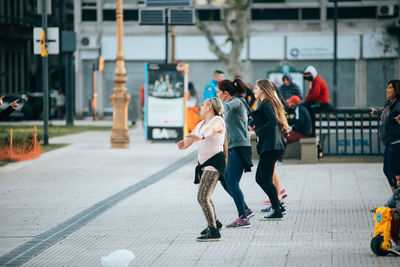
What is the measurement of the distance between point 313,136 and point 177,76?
6530mm

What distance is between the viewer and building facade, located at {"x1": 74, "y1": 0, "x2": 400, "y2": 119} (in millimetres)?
38812

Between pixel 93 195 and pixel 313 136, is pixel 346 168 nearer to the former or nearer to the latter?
pixel 313 136

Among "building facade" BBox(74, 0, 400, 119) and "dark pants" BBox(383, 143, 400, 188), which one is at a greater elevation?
"building facade" BBox(74, 0, 400, 119)

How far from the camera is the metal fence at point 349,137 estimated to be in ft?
54.9

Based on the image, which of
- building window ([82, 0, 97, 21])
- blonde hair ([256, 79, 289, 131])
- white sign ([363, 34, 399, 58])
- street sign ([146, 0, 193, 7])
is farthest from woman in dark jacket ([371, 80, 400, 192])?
building window ([82, 0, 97, 21])

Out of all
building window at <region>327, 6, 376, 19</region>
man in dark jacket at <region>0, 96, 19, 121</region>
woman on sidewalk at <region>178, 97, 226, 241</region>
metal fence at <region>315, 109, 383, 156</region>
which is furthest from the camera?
building window at <region>327, 6, 376, 19</region>

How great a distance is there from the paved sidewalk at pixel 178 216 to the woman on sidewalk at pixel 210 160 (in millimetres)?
222

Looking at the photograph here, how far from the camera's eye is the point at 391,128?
33.4 ft

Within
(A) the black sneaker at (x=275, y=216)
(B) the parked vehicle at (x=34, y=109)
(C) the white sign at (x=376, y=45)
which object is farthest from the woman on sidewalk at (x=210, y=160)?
(C) the white sign at (x=376, y=45)

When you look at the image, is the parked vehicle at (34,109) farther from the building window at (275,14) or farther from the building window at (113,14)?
the building window at (275,14)

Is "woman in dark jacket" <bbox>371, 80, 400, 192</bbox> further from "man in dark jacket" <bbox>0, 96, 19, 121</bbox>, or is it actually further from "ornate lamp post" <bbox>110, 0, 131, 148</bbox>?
"ornate lamp post" <bbox>110, 0, 131, 148</bbox>

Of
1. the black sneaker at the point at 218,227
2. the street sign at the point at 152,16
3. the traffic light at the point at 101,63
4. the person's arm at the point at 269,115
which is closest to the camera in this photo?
the black sneaker at the point at 218,227

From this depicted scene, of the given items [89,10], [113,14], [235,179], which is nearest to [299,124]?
[235,179]

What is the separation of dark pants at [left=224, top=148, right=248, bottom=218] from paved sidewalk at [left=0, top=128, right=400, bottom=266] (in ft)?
1.01
